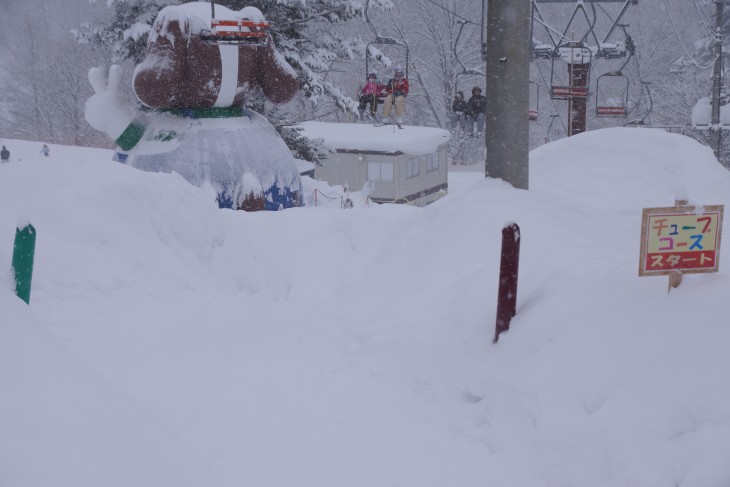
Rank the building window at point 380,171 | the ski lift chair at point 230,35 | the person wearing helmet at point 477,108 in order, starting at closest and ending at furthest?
1. the ski lift chair at point 230,35
2. the person wearing helmet at point 477,108
3. the building window at point 380,171

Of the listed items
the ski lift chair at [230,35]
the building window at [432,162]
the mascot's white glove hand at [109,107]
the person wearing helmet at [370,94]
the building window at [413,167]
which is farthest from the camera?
the building window at [432,162]

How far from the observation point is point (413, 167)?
3156 centimetres

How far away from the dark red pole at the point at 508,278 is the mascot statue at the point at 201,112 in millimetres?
6501

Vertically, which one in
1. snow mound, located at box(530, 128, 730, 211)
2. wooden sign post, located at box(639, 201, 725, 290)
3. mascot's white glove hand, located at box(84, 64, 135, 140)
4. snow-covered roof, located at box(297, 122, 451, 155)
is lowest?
snow-covered roof, located at box(297, 122, 451, 155)

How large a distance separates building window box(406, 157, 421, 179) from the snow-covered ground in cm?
2258

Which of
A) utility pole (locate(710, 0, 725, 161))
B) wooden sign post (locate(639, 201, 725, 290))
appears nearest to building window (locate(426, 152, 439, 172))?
utility pole (locate(710, 0, 725, 161))

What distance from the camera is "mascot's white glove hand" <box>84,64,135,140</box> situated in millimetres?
11344

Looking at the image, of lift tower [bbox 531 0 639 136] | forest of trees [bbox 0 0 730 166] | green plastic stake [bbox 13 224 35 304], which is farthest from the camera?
forest of trees [bbox 0 0 730 166]

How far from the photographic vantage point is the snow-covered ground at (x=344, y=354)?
3086 mm

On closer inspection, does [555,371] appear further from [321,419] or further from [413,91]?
[413,91]

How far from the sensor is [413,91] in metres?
50.0

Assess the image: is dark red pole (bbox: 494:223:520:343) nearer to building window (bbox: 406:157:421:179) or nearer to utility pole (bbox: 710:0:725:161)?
utility pole (bbox: 710:0:725:161)

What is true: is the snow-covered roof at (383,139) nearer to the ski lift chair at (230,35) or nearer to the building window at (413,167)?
the building window at (413,167)

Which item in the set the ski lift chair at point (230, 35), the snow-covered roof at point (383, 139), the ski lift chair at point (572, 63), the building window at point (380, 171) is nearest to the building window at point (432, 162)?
the snow-covered roof at point (383, 139)
